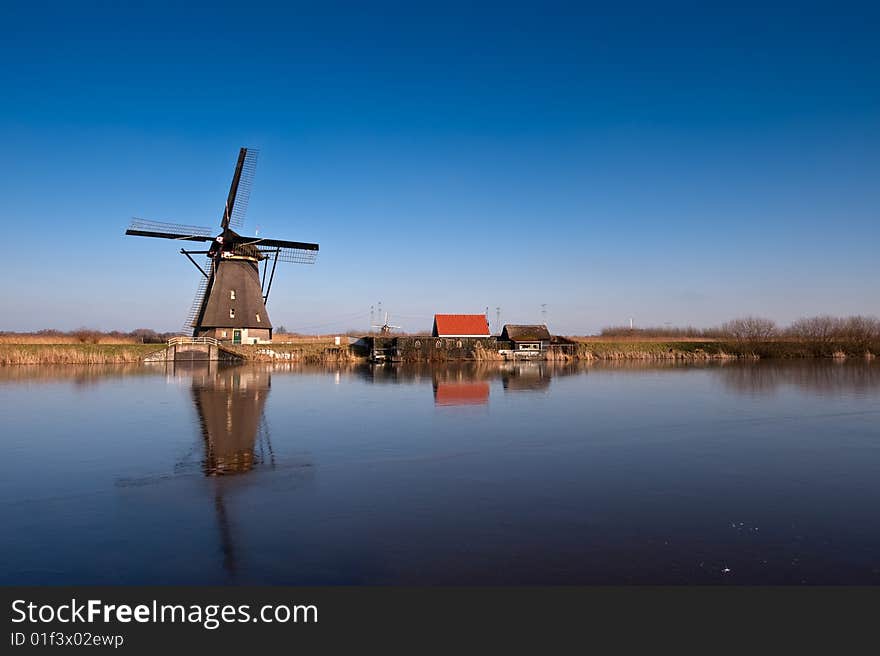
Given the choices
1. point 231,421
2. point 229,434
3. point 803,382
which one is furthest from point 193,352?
point 803,382

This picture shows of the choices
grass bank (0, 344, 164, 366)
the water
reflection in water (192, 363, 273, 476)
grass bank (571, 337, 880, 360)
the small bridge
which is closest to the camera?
the water

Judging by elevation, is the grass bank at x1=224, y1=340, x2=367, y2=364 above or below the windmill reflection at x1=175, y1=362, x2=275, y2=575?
above

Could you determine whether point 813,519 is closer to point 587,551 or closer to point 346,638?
point 587,551

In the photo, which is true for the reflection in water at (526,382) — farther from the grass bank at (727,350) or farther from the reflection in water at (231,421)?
the grass bank at (727,350)

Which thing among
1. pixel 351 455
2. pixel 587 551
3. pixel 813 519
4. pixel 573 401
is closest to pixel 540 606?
pixel 587 551

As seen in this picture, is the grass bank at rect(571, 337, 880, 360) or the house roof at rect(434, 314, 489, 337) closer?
the grass bank at rect(571, 337, 880, 360)

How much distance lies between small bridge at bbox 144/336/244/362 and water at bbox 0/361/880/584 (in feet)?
62.7

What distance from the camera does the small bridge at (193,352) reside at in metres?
34.8

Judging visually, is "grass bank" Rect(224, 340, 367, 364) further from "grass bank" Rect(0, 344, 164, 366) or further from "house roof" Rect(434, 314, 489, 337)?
"house roof" Rect(434, 314, 489, 337)

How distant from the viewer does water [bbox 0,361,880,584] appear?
16.7 feet

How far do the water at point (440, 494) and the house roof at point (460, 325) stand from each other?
29474mm

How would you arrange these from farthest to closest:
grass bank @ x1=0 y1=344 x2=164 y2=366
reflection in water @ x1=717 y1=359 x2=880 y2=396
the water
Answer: grass bank @ x1=0 y1=344 x2=164 y2=366 < reflection in water @ x1=717 y1=359 x2=880 y2=396 < the water

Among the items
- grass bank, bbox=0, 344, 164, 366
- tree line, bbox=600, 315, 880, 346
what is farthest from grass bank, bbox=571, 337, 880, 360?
grass bank, bbox=0, 344, 164, 366

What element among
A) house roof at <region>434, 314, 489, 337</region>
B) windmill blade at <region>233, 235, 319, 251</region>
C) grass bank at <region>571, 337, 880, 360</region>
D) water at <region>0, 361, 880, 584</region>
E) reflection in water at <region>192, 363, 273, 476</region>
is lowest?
water at <region>0, 361, 880, 584</region>
